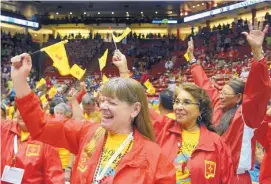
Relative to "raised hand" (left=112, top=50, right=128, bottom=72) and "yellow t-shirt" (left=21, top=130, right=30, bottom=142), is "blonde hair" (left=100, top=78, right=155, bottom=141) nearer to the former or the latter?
"raised hand" (left=112, top=50, right=128, bottom=72)

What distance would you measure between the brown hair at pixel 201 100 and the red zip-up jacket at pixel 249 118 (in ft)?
0.56

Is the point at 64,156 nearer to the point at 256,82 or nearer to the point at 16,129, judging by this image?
the point at 16,129

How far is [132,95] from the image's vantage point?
6.40ft

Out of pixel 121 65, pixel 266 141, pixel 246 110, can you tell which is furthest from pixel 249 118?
pixel 121 65

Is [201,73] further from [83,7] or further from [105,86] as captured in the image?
[83,7]

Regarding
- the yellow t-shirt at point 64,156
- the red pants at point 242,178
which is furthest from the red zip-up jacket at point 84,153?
the yellow t-shirt at point 64,156

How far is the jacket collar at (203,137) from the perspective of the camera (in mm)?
2654

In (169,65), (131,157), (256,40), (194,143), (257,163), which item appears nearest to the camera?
(131,157)

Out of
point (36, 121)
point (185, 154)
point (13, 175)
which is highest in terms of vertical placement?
point (36, 121)

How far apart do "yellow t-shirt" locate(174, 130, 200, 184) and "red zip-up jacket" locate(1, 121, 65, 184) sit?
76 cm

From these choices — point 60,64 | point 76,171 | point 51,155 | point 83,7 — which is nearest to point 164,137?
point 51,155

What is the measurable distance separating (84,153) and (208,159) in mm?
924

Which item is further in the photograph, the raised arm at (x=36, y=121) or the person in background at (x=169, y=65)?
the person in background at (x=169, y=65)

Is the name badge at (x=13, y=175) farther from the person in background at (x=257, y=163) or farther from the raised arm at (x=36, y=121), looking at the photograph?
the person in background at (x=257, y=163)
